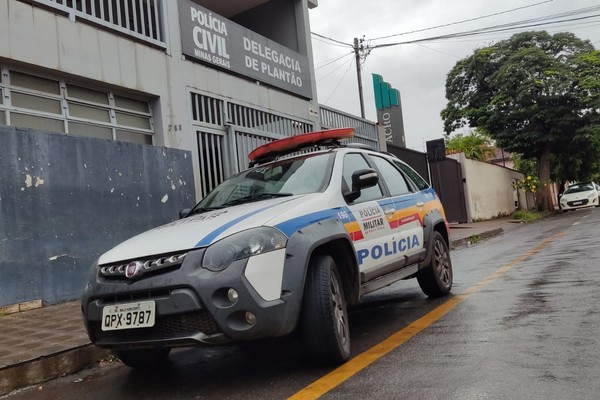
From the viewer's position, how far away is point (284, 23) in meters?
14.2

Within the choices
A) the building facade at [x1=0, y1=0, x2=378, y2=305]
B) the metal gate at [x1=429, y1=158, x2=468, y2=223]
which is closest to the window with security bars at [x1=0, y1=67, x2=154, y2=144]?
the building facade at [x1=0, y1=0, x2=378, y2=305]

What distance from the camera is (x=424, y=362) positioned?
3533 millimetres

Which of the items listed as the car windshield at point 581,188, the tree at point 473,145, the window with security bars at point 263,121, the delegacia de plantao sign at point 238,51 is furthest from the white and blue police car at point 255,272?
the tree at point 473,145

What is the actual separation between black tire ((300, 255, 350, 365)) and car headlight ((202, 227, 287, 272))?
353 mm

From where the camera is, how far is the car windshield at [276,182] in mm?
4266

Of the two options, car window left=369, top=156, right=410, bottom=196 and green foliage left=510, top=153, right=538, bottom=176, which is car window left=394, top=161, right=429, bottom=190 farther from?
green foliage left=510, top=153, right=538, bottom=176

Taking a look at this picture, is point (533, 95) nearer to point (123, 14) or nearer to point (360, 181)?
point (123, 14)

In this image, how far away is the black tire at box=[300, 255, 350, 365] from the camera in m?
3.41

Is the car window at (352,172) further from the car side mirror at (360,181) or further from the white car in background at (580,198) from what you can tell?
the white car in background at (580,198)

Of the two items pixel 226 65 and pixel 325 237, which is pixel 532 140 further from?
pixel 325 237

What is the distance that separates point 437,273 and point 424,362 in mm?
2411

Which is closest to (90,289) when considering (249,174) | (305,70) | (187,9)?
(249,174)

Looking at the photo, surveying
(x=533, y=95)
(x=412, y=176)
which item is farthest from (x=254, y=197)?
(x=533, y=95)

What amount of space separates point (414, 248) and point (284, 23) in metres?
10.4
